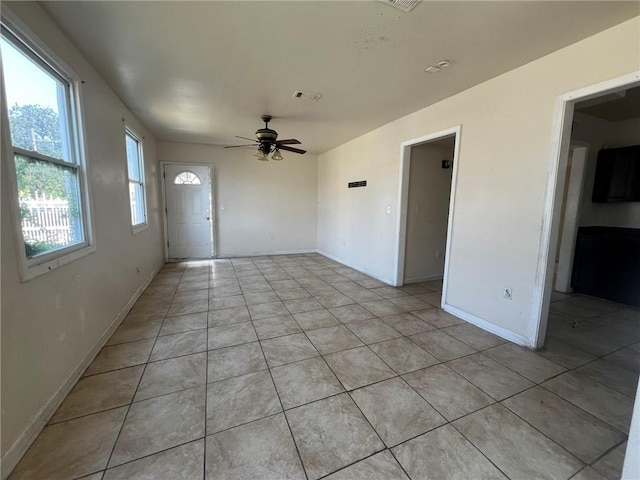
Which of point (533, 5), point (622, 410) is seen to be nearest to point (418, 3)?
point (533, 5)

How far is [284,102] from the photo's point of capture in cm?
332

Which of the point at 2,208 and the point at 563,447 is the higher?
the point at 2,208

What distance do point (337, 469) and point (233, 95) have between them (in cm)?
356

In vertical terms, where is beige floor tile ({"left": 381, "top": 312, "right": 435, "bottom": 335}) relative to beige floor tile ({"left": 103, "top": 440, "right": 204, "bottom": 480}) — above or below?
above

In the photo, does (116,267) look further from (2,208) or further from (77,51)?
(77,51)

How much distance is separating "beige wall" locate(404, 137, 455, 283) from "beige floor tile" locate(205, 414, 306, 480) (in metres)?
3.34


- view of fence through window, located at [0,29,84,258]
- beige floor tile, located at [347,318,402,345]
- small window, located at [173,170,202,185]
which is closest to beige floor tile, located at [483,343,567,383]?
beige floor tile, located at [347,318,402,345]

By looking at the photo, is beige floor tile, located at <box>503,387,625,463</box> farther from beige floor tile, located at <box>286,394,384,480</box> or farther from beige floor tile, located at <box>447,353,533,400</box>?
beige floor tile, located at <box>286,394,384,480</box>

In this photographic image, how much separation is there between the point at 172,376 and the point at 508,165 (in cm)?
350

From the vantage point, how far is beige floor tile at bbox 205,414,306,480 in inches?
50.8

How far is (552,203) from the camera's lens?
227 cm

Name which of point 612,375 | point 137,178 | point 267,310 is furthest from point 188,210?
point 612,375

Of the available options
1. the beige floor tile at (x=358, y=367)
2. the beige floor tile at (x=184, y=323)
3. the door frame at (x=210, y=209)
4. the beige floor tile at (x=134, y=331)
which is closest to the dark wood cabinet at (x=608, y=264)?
the beige floor tile at (x=358, y=367)

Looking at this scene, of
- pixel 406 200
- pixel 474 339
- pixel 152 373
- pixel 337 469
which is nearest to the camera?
pixel 337 469
